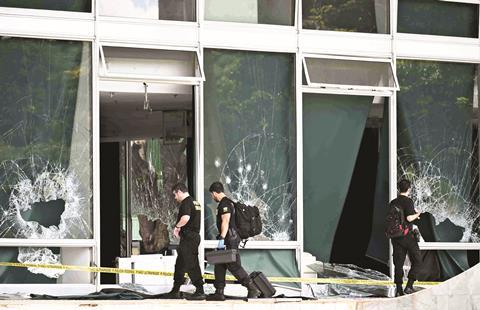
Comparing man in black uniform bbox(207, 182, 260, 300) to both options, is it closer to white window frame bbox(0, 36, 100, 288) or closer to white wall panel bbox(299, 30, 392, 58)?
white window frame bbox(0, 36, 100, 288)

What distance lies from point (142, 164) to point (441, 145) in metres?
5.99

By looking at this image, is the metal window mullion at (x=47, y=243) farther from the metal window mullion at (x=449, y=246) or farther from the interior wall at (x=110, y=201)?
the metal window mullion at (x=449, y=246)

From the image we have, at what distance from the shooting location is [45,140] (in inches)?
641

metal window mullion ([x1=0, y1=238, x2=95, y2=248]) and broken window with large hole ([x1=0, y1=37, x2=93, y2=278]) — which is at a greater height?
broken window with large hole ([x1=0, y1=37, x2=93, y2=278])

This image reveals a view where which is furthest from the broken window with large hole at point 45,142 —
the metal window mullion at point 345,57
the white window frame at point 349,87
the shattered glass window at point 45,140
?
the metal window mullion at point 345,57

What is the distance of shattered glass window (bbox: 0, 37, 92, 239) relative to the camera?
16078mm

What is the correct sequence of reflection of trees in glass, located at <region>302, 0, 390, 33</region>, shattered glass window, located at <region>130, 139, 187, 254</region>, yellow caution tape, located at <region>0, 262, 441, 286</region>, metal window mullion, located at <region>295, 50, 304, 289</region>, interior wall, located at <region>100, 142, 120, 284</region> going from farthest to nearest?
interior wall, located at <region>100, 142, 120, 284</region>
shattered glass window, located at <region>130, 139, 187, 254</region>
reflection of trees in glass, located at <region>302, 0, 390, 33</region>
metal window mullion, located at <region>295, 50, 304, 289</region>
yellow caution tape, located at <region>0, 262, 441, 286</region>

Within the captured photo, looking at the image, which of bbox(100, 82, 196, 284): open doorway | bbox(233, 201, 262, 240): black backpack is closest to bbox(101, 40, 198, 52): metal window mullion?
bbox(100, 82, 196, 284): open doorway

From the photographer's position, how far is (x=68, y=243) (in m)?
→ 16.2

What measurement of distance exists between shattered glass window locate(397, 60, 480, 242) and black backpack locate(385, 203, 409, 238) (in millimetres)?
1991

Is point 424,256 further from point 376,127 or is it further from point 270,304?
point 270,304

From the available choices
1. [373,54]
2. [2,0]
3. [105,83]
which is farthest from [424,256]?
[2,0]

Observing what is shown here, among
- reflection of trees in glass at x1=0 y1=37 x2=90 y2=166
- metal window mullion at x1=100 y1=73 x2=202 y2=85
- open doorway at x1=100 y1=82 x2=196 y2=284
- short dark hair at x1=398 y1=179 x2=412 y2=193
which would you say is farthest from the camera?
open doorway at x1=100 y1=82 x2=196 y2=284

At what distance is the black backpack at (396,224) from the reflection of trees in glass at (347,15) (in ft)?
10.9
